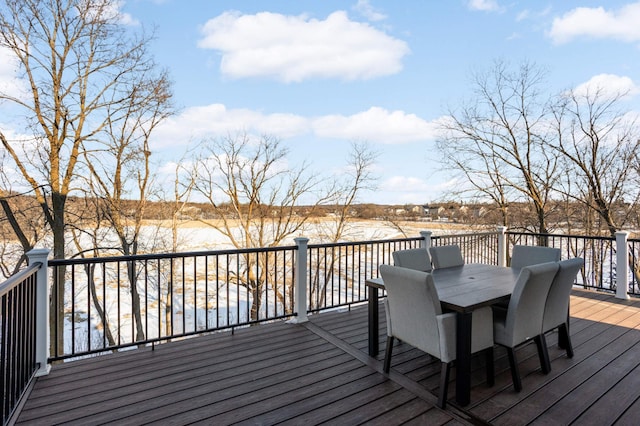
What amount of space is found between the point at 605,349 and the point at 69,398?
459cm

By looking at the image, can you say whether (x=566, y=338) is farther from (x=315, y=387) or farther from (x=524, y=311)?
(x=315, y=387)

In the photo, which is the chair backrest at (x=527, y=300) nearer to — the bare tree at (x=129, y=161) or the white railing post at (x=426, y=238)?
the white railing post at (x=426, y=238)

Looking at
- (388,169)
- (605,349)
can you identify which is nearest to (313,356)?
(605,349)

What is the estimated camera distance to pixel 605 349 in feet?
10.2

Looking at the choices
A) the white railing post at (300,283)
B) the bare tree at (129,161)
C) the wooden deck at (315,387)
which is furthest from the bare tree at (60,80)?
the white railing post at (300,283)

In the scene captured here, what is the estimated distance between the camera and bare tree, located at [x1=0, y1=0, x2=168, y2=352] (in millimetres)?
7254

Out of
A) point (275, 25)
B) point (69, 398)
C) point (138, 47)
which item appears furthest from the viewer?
point (138, 47)

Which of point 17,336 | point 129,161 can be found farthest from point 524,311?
point 129,161

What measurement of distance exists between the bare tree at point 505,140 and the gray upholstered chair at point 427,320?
29.2 feet

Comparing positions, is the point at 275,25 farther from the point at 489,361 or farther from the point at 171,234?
the point at 489,361

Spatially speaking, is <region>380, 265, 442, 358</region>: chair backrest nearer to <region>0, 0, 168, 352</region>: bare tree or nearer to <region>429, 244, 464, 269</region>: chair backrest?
<region>429, 244, 464, 269</region>: chair backrest

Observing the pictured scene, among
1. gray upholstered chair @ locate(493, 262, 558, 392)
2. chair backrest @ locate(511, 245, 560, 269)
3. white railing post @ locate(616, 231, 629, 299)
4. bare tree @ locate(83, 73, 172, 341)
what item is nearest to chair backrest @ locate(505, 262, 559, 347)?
gray upholstered chair @ locate(493, 262, 558, 392)

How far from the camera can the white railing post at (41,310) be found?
2.67m

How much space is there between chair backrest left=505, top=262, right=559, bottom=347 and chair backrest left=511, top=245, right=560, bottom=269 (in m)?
1.21
